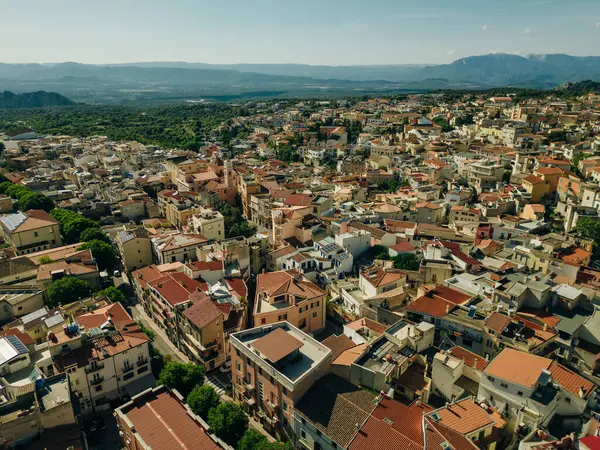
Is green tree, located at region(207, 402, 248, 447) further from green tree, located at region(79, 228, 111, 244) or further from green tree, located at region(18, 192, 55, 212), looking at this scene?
A: green tree, located at region(18, 192, 55, 212)

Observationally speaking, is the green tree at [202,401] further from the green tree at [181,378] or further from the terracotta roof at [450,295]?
the terracotta roof at [450,295]

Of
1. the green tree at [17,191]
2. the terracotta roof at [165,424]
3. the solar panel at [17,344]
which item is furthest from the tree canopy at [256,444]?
the green tree at [17,191]

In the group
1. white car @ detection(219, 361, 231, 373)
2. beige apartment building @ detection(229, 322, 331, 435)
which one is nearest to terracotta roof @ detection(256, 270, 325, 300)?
beige apartment building @ detection(229, 322, 331, 435)

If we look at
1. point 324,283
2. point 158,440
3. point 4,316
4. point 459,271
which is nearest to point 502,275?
point 459,271

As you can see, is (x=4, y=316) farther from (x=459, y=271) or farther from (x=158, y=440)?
(x=459, y=271)

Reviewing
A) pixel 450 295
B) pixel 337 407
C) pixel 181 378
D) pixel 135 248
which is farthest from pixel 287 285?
pixel 135 248

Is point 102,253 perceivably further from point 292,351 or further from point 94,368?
point 292,351

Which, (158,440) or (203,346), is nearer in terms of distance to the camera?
(158,440)
